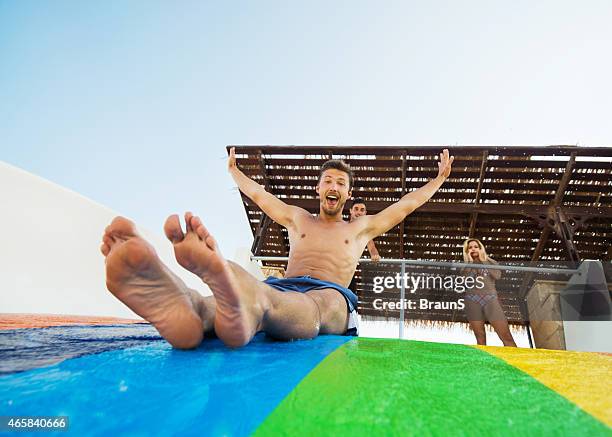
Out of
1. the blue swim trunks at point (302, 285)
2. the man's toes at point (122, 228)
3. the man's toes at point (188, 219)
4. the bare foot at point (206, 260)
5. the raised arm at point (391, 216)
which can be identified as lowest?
the blue swim trunks at point (302, 285)

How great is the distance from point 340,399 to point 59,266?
383cm

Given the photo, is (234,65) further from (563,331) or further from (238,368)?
(238,368)

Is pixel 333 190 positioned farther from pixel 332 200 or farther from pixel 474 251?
pixel 474 251

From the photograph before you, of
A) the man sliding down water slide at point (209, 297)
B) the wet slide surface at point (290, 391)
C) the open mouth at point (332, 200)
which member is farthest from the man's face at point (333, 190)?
the wet slide surface at point (290, 391)

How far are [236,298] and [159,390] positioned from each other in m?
0.28

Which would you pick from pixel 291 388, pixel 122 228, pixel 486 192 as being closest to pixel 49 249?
pixel 122 228

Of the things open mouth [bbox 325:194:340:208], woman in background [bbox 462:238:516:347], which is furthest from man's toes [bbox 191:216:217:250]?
woman in background [bbox 462:238:516:347]

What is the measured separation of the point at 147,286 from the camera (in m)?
0.88

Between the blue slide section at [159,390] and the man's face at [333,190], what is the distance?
0.99 m

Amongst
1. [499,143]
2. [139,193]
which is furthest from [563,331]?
[139,193]

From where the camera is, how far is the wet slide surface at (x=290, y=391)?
52 cm

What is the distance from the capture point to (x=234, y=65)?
7.78m

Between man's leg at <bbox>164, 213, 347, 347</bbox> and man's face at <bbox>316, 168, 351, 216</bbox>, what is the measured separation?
0.70 metres

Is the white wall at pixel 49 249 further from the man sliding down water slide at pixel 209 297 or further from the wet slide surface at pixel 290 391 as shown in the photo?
the man sliding down water slide at pixel 209 297
